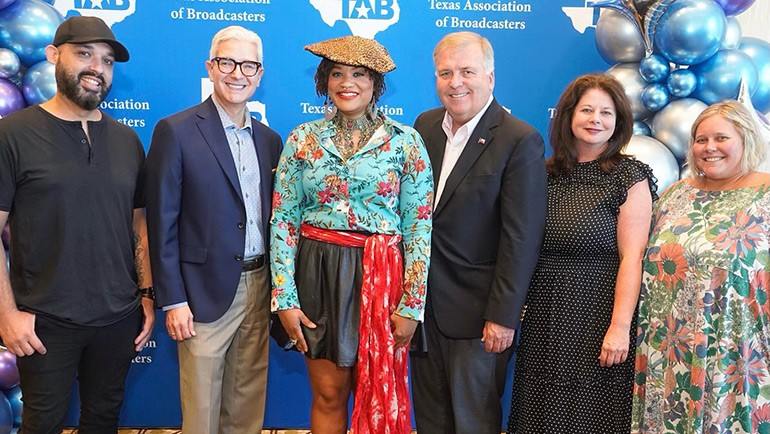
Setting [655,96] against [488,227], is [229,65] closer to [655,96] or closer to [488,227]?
[488,227]

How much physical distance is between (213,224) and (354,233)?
526mm

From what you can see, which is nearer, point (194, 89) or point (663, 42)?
point (663, 42)

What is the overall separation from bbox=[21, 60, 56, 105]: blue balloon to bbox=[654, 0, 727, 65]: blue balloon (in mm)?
2720

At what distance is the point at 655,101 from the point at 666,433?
145 centimetres

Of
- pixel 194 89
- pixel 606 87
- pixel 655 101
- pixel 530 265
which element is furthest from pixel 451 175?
pixel 194 89

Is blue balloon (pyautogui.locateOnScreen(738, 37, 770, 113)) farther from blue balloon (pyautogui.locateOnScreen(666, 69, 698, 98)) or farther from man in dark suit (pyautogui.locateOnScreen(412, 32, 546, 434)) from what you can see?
Answer: man in dark suit (pyautogui.locateOnScreen(412, 32, 546, 434))

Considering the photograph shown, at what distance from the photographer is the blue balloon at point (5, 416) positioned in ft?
8.96

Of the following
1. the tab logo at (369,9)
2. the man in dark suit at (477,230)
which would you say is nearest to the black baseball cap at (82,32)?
the man in dark suit at (477,230)

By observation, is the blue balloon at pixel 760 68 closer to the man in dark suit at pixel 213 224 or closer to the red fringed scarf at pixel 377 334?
the red fringed scarf at pixel 377 334

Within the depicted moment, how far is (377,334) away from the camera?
214cm

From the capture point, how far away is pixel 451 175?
2232 millimetres

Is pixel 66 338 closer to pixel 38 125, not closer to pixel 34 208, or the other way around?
pixel 34 208

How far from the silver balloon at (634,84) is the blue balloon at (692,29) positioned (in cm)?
20

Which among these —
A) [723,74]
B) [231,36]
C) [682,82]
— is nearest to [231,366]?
[231,36]
